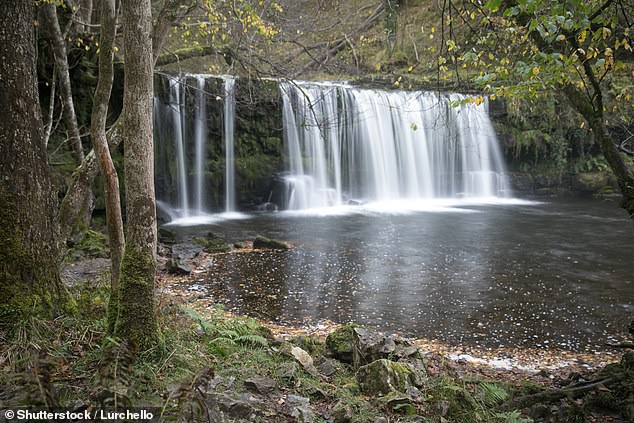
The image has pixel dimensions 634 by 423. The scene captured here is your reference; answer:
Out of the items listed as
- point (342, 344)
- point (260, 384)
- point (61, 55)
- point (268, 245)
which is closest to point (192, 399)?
point (260, 384)

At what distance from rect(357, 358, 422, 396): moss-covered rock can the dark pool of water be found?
247 cm

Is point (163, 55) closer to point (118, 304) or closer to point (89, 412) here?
point (118, 304)

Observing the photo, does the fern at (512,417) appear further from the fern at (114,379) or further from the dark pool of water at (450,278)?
the fern at (114,379)

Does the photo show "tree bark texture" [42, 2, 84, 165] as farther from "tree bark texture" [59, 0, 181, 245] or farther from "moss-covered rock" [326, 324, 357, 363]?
"moss-covered rock" [326, 324, 357, 363]

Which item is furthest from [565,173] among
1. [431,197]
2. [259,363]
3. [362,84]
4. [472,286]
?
[259,363]

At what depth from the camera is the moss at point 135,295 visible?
3680 millimetres

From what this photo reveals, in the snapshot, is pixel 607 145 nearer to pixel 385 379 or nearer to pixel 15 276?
pixel 385 379

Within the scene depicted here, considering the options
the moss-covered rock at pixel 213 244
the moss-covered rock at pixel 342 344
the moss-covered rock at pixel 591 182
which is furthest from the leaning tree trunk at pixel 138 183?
the moss-covered rock at pixel 591 182

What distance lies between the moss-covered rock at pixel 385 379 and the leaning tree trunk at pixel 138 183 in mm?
1951

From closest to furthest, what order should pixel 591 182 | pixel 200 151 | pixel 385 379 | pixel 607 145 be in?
pixel 385 379
pixel 607 145
pixel 200 151
pixel 591 182

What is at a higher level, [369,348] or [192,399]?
[192,399]

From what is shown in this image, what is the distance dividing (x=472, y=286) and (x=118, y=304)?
726 centimetres

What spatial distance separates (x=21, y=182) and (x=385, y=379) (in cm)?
352

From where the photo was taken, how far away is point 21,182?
3799mm
